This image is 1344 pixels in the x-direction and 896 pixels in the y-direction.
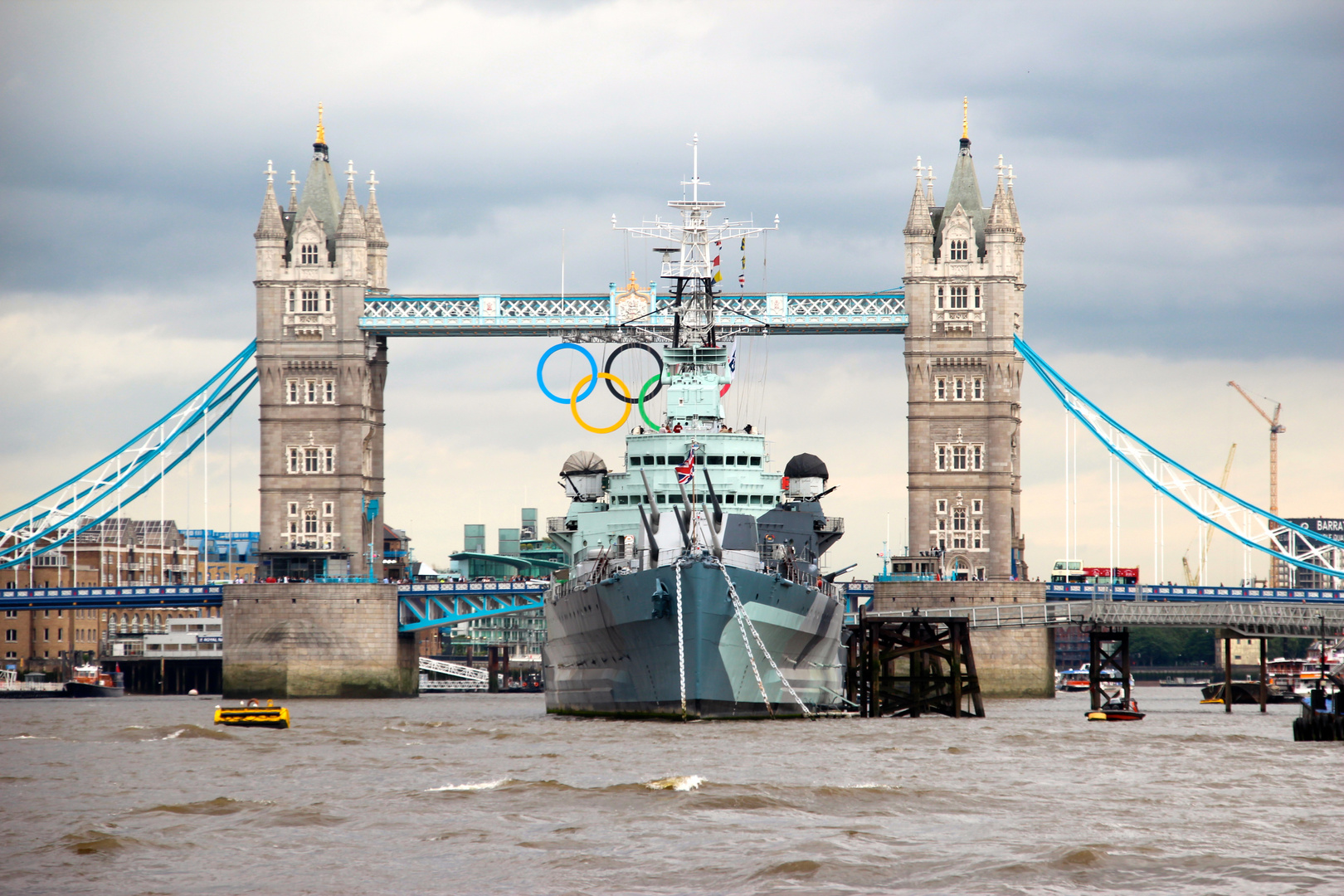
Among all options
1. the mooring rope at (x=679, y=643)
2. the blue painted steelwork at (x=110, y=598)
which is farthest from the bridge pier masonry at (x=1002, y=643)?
the mooring rope at (x=679, y=643)

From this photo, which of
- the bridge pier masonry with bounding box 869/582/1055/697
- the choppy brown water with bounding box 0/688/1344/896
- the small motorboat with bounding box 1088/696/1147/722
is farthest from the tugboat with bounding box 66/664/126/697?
the small motorboat with bounding box 1088/696/1147/722

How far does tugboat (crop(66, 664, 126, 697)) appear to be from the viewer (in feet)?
393

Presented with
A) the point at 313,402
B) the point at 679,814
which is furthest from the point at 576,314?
the point at 679,814

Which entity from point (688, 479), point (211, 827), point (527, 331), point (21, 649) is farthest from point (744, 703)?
point (21, 649)

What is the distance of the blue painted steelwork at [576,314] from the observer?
355 ft

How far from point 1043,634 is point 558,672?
39561 mm

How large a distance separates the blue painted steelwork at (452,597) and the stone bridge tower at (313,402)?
4262mm

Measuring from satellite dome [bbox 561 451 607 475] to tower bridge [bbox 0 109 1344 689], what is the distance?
36120mm

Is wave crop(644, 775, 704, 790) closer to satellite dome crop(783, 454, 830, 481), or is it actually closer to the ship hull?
the ship hull

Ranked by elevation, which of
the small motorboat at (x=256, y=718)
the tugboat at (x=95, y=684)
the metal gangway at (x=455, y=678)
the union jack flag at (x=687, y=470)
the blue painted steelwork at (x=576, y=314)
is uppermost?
the blue painted steelwork at (x=576, y=314)

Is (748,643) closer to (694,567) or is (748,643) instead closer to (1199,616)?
(694,567)

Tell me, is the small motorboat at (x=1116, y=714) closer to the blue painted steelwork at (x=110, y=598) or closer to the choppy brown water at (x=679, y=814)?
the choppy brown water at (x=679, y=814)

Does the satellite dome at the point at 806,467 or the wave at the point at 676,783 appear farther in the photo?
the satellite dome at the point at 806,467

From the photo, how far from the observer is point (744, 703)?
55594mm
